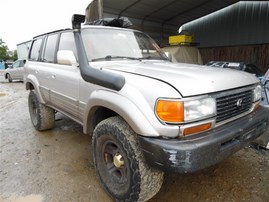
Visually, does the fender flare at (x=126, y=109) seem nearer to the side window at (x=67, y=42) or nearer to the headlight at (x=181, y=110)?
the headlight at (x=181, y=110)

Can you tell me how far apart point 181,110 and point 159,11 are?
1267cm

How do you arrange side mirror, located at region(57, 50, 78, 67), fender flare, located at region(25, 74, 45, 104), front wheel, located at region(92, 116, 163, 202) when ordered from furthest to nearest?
1. fender flare, located at region(25, 74, 45, 104)
2. side mirror, located at region(57, 50, 78, 67)
3. front wheel, located at region(92, 116, 163, 202)

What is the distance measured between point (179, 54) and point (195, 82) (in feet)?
35.9

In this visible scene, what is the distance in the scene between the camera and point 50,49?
3832 mm

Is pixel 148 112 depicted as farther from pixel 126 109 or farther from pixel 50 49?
pixel 50 49

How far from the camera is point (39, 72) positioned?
4.08 m

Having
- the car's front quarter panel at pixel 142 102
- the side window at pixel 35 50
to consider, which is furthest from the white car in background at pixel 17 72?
the car's front quarter panel at pixel 142 102

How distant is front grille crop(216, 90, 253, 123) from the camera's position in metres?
2.03

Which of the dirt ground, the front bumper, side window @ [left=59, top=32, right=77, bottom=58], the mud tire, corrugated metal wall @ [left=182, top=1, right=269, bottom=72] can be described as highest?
corrugated metal wall @ [left=182, top=1, right=269, bottom=72]

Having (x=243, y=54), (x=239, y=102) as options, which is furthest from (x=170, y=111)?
(x=243, y=54)

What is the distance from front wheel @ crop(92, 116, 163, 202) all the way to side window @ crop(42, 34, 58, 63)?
6.34 feet

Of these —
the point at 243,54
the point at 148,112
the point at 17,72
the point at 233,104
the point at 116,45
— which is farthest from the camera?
the point at 17,72

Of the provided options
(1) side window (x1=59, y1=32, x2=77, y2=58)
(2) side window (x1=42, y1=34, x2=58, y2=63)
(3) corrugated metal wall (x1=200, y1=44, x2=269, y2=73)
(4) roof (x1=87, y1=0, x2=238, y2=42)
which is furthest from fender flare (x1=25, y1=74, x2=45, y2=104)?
(3) corrugated metal wall (x1=200, y1=44, x2=269, y2=73)

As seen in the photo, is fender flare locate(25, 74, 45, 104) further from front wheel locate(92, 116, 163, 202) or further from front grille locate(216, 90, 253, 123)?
front grille locate(216, 90, 253, 123)
